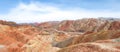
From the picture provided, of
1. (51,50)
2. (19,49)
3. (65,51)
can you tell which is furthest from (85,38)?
(65,51)

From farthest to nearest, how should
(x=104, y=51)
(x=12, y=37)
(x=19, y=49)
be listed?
(x=12, y=37) < (x=19, y=49) < (x=104, y=51)

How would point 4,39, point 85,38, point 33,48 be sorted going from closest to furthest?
point 33,48 → point 85,38 → point 4,39

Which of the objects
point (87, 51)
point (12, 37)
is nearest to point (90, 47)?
point (87, 51)

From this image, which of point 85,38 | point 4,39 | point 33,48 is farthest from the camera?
point 4,39

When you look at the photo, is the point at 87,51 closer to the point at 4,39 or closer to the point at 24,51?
the point at 24,51

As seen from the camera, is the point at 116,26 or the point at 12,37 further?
the point at 116,26

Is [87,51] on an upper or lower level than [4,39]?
upper

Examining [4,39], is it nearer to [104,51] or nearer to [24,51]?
[24,51]

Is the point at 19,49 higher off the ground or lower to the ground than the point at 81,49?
lower

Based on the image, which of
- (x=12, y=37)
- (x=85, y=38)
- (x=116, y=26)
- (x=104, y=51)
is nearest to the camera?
(x=104, y=51)
